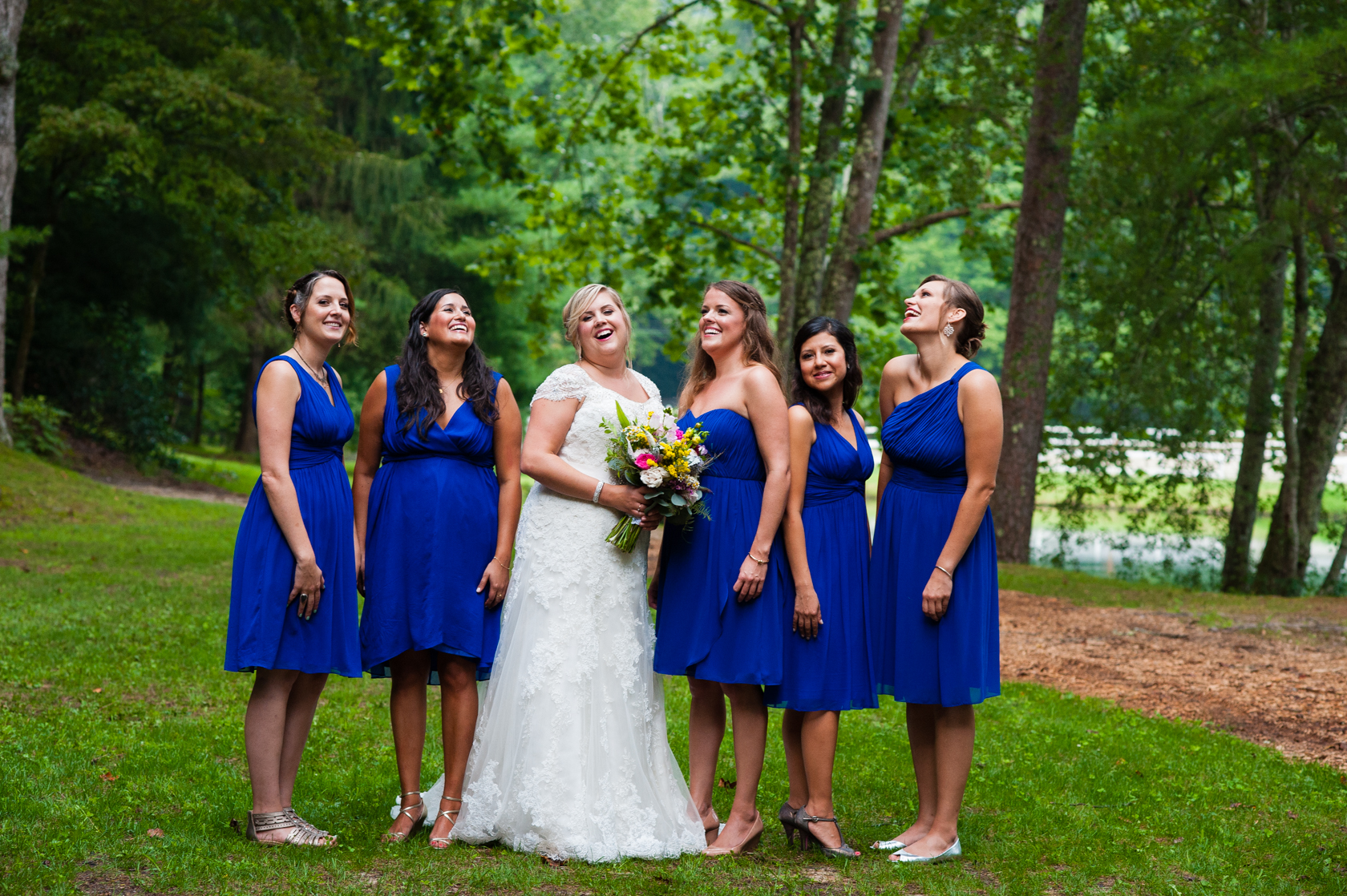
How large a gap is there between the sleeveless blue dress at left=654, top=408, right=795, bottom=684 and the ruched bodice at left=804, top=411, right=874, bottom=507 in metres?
0.21

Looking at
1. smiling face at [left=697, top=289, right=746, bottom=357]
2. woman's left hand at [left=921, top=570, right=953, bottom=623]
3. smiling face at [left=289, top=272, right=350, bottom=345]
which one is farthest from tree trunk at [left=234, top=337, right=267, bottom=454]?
woman's left hand at [left=921, top=570, right=953, bottom=623]

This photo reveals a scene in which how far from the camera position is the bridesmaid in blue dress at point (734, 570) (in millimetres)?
4590

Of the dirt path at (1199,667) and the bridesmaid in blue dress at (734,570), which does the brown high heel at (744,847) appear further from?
the dirt path at (1199,667)

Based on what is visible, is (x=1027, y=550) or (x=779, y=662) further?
(x=1027, y=550)

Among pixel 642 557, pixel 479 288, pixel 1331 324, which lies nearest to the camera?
pixel 642 557

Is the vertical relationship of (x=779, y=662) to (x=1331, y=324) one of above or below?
below

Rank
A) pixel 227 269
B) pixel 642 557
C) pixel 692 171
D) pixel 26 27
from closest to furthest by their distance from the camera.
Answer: pixel 642 557 < pixel 692 171 < pixel 26 27 < pixel 227 269

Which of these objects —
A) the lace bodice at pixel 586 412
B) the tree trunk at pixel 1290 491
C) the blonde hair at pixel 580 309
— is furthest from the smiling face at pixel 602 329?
the tree trunk at pixel 1290 491

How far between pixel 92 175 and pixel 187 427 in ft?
74.9

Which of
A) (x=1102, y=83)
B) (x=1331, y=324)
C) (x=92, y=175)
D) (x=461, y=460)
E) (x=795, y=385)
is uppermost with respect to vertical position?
(x=1102, y=83)

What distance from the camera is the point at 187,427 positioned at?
1640 inches

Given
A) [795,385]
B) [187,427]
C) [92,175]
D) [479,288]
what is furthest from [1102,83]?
[187,427]

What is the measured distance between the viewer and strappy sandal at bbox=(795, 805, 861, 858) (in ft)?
15.1

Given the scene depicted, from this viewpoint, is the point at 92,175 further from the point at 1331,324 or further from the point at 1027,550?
the point at 1331,324
